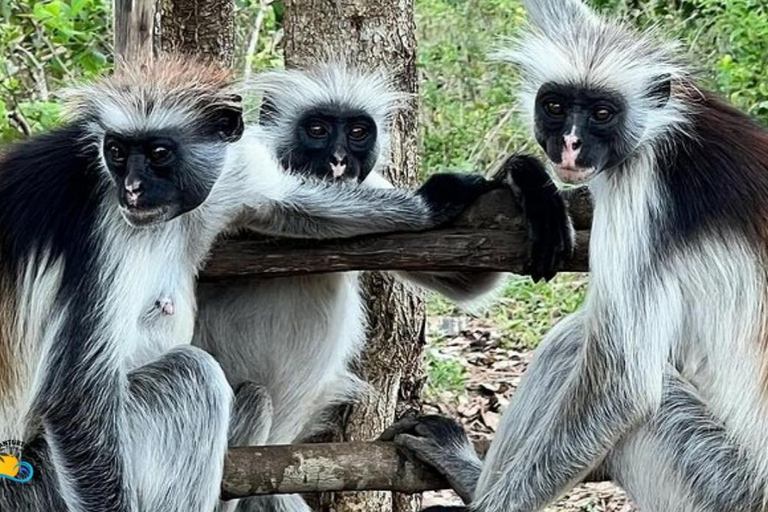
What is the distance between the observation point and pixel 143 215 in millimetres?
4410

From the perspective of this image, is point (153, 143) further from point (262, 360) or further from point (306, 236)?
point (262, 360)

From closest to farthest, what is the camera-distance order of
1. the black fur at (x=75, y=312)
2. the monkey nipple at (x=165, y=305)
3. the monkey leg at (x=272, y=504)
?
the black fur at (x=75, y=312), the monkey nipple at (x=165, y=305), the monkey leg at (x=272, y=504)

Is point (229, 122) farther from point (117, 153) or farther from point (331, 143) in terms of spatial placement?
point (331, 143)

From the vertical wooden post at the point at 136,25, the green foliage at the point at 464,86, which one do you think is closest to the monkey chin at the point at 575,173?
the vertical wooden post at the point at 136,25

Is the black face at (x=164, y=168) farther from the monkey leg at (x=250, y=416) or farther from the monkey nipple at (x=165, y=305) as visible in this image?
the monkey leg at (x=250, y=416)

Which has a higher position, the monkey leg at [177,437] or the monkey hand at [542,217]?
the monkey hand at [542,217]

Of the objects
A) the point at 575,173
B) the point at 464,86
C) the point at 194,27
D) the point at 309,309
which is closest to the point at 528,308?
the point at 464,86

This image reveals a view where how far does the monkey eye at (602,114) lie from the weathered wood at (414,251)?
539 millimetres

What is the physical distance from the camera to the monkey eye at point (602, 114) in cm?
463

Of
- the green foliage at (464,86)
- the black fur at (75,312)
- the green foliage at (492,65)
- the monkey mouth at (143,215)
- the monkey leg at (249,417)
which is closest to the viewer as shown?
the monkey mouth at (143,215)

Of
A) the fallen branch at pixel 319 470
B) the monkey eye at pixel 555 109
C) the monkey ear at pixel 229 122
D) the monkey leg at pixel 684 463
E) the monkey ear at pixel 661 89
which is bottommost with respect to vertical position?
the fallen branch at pixel 319 470

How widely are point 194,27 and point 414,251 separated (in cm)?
213

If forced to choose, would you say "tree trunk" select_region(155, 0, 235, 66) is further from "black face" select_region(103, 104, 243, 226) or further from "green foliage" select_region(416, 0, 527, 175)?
"green foliage" select_region(416, 0, 527, 175)

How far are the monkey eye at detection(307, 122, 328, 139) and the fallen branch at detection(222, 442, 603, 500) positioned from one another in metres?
1.48
